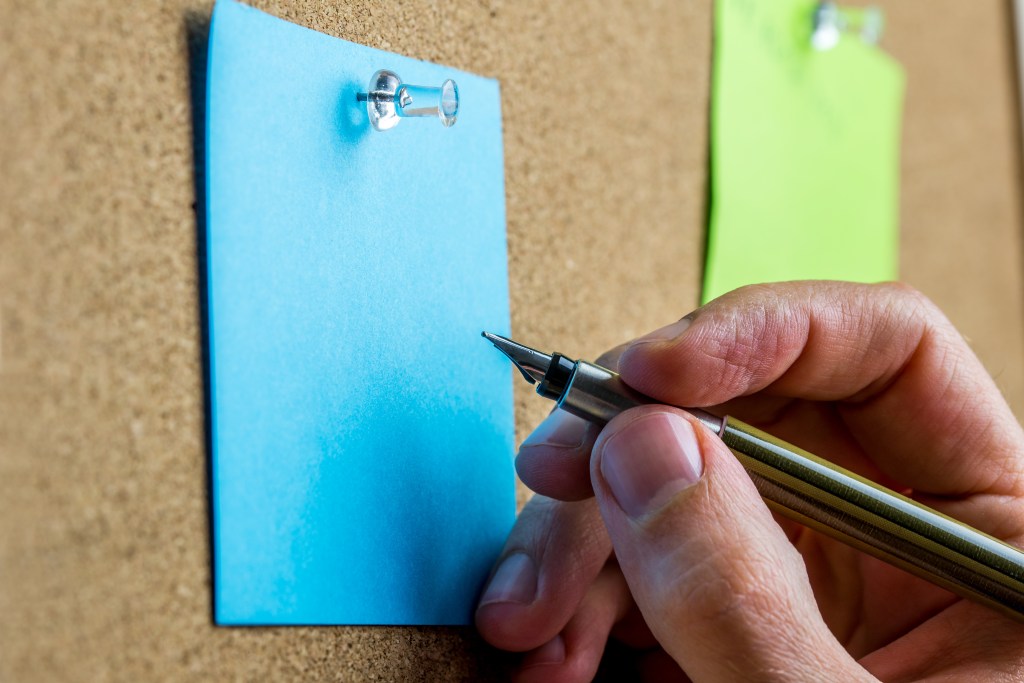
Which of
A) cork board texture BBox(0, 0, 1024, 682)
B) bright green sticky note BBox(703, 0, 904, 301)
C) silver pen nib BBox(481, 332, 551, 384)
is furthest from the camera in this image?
bright green sticky note BBox(703, 0, 904, 301)

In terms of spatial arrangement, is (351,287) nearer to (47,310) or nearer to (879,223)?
(47,310)

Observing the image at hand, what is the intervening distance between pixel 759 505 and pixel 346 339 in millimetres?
166

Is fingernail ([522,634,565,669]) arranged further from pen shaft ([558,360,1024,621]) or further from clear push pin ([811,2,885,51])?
clear push pin ([811,2,885,51])

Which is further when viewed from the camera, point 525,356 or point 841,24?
point 841,24

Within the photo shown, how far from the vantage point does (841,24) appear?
69 centimetres

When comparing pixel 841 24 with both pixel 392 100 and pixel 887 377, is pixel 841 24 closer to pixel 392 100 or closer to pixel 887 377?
pixel 887 377

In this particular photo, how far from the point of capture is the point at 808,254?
661 mm

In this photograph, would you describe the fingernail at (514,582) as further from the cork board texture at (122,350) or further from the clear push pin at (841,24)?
the clear push pin at (841,24)

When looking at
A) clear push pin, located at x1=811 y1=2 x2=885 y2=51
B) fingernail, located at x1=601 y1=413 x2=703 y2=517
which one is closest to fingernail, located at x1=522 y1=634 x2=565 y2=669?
fingernail, located at x1=601 y1=413 x2=703 y2=517

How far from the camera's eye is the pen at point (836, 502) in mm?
363

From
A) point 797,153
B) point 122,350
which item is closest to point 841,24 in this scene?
point 797,153

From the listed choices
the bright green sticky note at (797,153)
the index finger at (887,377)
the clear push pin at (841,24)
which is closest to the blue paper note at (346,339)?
the index finger at (887,377)

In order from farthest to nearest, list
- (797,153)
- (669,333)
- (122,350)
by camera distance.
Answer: (797,153) → (669,333) → (122,350)

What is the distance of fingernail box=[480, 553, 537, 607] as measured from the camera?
0.40 meters
